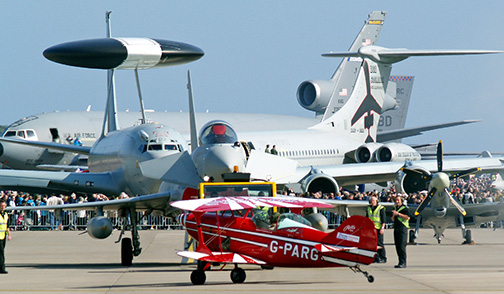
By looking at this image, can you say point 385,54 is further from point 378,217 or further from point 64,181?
point 378,217

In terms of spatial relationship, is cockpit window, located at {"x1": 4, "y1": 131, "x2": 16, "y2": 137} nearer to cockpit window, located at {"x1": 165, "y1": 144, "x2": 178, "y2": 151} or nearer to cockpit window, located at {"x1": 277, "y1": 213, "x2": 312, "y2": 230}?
cockpit window, located at {"x1": 165, "y1": 144, "x2": 178, "y2": 151}

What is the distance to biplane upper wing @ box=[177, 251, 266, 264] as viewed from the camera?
539 inches

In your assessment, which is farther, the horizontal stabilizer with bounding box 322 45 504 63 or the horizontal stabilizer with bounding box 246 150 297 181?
the horizontal stabilizer with bounding box 322 45 504 63

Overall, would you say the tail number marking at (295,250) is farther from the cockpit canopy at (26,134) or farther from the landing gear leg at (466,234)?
the cockpit canopy at (26,134)

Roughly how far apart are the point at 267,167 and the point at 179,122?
3535 centimetres

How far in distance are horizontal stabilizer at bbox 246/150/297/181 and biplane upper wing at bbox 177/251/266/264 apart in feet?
18.2

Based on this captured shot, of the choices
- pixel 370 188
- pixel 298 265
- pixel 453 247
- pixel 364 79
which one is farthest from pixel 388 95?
pixel 298 265

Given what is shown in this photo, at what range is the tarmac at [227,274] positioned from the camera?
44.9 feet

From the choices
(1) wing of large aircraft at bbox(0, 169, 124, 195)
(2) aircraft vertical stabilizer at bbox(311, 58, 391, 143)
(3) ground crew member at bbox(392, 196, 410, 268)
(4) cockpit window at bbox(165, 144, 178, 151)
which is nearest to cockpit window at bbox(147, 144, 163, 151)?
(4) cockpit window at bbox(165, 144, 178, 151)

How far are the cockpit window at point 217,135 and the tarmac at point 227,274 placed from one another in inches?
125

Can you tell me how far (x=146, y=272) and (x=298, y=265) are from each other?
442 cm

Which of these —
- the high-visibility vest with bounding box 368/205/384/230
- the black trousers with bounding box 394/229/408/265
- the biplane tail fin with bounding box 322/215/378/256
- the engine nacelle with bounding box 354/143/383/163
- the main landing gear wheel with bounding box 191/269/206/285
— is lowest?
the engine nacelle with bounding box 354/143/383/163

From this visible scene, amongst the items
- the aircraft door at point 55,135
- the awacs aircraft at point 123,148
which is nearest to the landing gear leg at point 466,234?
the awacs aircraft at point 123,148

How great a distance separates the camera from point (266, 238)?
47.1ft
